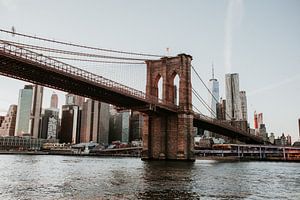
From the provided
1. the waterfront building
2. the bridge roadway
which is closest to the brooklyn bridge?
the bridge roadway

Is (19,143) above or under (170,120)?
under

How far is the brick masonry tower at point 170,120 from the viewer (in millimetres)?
57125

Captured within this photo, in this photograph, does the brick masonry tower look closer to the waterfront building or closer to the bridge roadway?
the bridge roadway

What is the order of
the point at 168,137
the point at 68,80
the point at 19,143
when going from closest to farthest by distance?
the point at 68,80
the point at 168,137
the point at 19,143

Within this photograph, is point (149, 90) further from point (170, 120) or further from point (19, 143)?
point (19, 143)

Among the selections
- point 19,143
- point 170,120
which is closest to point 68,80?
point 170,120

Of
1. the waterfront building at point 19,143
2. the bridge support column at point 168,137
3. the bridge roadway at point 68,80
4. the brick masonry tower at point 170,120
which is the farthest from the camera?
the waterfront building at point 19,143

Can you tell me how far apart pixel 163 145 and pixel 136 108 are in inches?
399

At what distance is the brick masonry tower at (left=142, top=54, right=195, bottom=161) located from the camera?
2249 inches

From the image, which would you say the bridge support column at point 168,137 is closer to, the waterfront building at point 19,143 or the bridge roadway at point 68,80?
the bridge roadway at point 68,80

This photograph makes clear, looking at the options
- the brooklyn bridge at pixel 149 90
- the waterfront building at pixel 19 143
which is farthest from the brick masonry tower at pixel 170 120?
the waterfront building at pixel 19 143

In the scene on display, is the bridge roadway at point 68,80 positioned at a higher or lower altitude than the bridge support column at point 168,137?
higher

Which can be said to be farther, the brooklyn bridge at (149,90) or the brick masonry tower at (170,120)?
the brick masonry tower at (170,120)

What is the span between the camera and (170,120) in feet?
195
